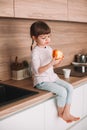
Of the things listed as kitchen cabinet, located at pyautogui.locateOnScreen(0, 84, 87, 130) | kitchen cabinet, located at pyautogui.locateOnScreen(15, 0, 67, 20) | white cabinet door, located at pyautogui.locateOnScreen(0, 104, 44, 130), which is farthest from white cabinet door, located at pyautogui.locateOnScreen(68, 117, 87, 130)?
kitchen cabinet, located at pyautogui.locateOnScreen(15, 0, 67, 20)

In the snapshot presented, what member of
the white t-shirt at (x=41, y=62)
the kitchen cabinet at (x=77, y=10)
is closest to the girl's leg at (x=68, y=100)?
the white t-shirt at (x=41, y=62)

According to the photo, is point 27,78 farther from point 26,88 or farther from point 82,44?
point 82,44

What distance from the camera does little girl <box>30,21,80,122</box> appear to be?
61.0 inches

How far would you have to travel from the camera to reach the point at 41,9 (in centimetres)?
174

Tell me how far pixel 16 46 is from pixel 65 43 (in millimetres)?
798

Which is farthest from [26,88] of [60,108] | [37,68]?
[60,108]

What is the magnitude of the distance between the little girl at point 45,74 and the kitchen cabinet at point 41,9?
0.12 metres

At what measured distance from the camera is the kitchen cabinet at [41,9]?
158cm

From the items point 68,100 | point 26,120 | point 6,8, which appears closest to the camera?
point 26,120

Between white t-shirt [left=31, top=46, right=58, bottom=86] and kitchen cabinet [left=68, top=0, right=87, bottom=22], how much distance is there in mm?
606

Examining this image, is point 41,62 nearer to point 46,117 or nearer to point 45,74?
point 45,74

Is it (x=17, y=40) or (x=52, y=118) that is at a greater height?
(x=17, y=40)

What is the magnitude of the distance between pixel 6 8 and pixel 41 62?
1.52 ft

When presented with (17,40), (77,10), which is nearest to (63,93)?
(17,40)
